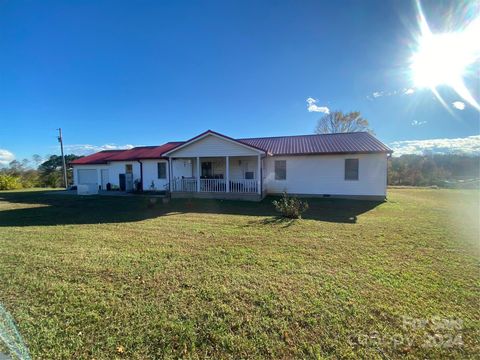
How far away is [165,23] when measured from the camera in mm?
9750

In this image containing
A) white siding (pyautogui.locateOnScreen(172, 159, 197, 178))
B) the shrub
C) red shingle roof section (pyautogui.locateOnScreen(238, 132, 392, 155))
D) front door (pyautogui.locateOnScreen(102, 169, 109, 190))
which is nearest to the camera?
red shingle roof section (pyautogui.locateOnScreen(238, 132, 392, 155))

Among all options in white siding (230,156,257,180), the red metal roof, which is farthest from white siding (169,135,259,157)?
white siding (230,156,257,180)

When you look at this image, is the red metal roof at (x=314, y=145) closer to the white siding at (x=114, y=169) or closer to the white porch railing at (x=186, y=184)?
the white siding at (x=114, y=169)

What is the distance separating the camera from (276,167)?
15.1 metres

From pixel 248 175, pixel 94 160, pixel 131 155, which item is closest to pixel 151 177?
pixel 131 155

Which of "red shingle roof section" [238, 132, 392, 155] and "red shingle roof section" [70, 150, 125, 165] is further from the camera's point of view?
"red shingle roof section" [70, 150, 125, 165]

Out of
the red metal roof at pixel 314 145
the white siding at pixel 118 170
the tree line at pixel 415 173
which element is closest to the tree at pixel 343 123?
the tree line at pixel 415 173

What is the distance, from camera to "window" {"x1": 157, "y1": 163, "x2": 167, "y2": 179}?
56.8 feet

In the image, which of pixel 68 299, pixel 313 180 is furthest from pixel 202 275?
pixel 313 180

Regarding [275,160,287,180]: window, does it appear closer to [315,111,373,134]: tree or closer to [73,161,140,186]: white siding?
[73,161,140,186]: white siding

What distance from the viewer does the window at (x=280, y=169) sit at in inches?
587

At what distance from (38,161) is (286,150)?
44.3m

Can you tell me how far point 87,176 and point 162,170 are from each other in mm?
8016

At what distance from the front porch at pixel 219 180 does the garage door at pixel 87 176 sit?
8.33 metres
